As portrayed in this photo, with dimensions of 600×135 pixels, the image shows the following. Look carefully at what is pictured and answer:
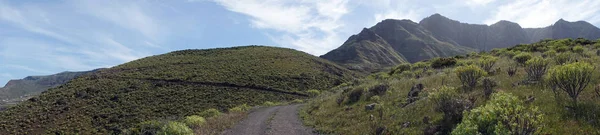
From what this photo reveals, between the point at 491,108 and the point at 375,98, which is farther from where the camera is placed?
the point at 375,98

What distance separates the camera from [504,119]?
7.29 meters

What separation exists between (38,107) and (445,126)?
60081mm

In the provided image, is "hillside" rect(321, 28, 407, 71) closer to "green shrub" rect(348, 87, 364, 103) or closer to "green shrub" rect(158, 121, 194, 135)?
"green shrub" rect(348, 87, 364, 103)

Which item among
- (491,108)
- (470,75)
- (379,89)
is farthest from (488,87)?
(379,89)

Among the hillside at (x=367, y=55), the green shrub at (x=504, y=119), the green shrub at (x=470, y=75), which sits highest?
the hillside at (x=367, y=55)

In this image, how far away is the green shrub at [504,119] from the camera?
6.98 m

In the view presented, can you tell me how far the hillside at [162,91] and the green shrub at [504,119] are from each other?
109ft

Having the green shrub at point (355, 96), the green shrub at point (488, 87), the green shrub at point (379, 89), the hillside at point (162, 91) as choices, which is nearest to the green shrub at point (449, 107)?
the green shrub at point (488, 87)

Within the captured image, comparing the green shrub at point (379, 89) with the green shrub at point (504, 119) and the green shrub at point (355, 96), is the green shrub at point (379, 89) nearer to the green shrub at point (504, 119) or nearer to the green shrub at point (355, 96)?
the green shrub at point (355, 96)

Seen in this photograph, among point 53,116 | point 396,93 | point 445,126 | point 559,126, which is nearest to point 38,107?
point 53,116

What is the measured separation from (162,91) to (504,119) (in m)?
57.9

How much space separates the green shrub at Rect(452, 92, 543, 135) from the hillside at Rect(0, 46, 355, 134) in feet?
109

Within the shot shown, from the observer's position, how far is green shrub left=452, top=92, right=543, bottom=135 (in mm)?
6977

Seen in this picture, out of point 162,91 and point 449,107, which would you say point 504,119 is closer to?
point 449,107
